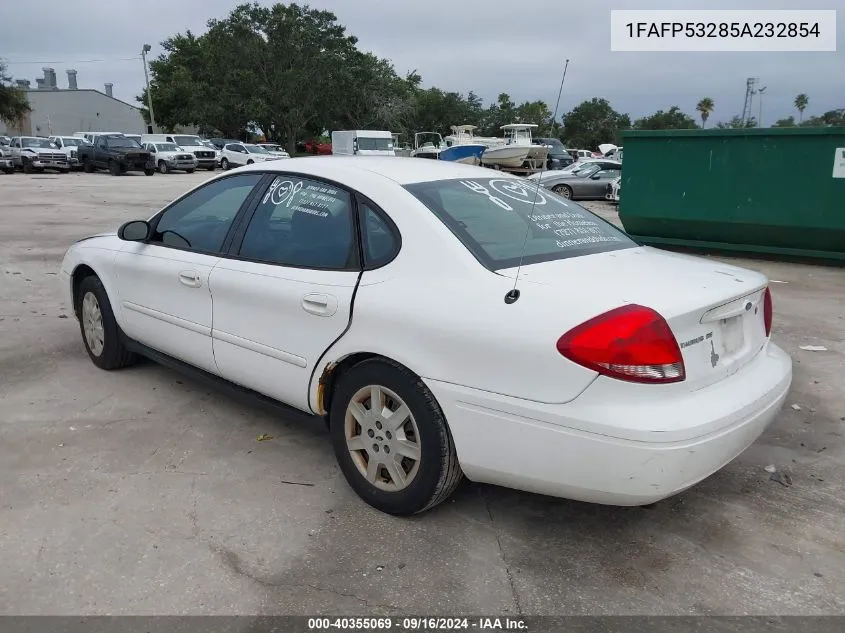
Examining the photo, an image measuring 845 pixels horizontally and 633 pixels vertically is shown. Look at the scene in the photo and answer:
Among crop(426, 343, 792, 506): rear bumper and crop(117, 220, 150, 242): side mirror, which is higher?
crop(117, 220, 150, 242): side mirror

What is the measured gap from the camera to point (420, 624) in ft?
7.95

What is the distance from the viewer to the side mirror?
4318mm

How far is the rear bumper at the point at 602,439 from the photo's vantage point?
2.39 meters

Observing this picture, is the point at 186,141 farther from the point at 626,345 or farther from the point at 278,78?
the point at 626,345

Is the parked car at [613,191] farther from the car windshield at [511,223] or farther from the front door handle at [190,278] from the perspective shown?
the front door handle at [190,278]

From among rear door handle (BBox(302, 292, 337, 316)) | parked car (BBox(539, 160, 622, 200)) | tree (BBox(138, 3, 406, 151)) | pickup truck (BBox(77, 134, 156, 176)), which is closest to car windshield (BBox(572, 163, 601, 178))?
parked car (BBox(539, 160, 622, 200))

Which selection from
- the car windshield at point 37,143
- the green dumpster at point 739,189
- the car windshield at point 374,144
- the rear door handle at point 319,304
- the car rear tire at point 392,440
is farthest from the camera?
the car windshield at point 374,144

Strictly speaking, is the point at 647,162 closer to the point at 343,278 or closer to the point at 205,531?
the point at 343,278

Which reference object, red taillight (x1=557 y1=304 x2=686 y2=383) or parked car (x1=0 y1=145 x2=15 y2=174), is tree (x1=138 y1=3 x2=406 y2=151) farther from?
red taillight (x1=557 y1=304 x2=686 y2=383)

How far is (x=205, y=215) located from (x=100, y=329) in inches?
55.0

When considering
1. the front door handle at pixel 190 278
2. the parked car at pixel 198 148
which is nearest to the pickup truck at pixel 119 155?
the parked car at pixel 198 148

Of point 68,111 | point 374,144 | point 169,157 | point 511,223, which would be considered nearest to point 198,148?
point 169,157

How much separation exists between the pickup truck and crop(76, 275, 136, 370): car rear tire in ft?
92.9

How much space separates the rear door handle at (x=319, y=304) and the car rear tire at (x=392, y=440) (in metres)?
0.29
